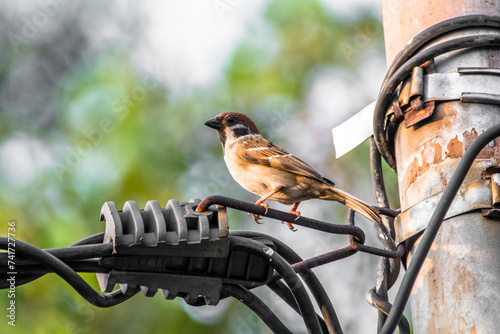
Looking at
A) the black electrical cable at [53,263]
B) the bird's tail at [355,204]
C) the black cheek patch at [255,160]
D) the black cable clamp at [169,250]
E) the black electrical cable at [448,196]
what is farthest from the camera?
the black cheek patch at [255,160]

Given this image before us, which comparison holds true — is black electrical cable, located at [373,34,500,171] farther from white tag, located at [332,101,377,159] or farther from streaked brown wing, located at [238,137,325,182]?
streaked brown wing, located at [238,137,325,182]

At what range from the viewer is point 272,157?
4582 mm

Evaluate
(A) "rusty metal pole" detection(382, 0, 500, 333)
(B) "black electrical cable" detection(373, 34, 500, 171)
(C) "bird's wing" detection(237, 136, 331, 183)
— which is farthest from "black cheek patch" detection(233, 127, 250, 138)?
(A) "rusty metal pole" detection(382, 0, 500, 333)

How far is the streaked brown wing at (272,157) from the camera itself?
4.36 metres

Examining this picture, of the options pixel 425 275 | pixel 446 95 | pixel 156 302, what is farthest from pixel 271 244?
pixel 156 302

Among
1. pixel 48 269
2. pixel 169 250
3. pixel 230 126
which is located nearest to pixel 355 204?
pixel 169 250

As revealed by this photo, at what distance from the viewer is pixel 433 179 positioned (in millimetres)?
2670

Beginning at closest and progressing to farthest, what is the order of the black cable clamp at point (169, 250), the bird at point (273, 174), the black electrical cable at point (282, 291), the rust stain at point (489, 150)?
the black cable clamp at point (169, 250), the rust stain at point (489, 150), the black electrical cable at point (282, 291), the bird at point (273, 174)

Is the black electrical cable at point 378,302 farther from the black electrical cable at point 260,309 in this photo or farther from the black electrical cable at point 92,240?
the black electrical cable at point 92,240

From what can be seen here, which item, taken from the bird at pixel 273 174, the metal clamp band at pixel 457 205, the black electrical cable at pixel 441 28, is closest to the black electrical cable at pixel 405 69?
the black electrical cable at pixel 441 28

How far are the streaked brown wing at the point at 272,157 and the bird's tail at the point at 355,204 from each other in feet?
0.42

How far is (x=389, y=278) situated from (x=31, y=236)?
418 cm

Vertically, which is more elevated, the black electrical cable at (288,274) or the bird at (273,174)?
the bird at (273,174)

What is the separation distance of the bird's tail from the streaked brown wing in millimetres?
128
